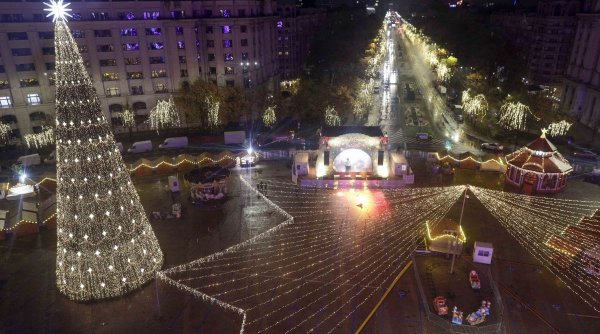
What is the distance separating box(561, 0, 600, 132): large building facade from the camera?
5972 cm

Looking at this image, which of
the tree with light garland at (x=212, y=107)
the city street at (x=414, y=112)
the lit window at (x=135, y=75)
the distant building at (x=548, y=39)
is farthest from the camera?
the distant building at (x=548, y=39)

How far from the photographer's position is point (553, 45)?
3125 inches

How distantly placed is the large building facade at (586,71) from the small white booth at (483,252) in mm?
40413

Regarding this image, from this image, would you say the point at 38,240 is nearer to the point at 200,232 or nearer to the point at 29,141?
the point at 200,232

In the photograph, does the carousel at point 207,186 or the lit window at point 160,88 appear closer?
the carousel at point 207,186

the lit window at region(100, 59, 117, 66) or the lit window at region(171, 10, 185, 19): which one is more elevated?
the lit window at region(171, 10, 185, 19)

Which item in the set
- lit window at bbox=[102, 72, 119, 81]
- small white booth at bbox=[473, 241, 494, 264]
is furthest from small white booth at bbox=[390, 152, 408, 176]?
lit window at bbox=[102, 72, 119, 81]

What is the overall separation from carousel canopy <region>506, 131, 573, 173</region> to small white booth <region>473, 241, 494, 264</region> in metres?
13.7

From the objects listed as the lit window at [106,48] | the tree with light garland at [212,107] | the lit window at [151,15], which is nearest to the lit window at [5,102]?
the lit window at [106,48]

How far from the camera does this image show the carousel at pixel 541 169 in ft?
121

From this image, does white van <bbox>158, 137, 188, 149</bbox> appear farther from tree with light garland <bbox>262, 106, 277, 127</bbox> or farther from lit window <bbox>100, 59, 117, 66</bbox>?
lit window <bbox>100, 59, 117, 66</bbox>

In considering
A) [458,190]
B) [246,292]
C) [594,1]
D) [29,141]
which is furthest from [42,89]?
[594,1]

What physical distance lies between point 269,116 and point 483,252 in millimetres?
37191

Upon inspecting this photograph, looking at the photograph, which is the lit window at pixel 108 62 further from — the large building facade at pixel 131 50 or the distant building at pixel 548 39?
the distant building at pixel 548 39
